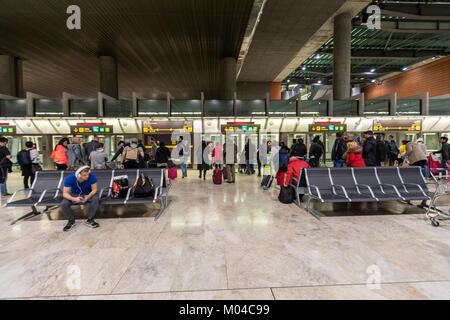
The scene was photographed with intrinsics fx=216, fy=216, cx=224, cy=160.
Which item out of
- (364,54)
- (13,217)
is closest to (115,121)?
(13,217)

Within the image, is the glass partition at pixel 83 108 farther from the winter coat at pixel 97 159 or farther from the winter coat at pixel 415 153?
the winter coat at pixel 415 153

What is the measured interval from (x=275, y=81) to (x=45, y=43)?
19435 millimetres

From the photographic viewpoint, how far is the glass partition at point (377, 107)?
47.7 ft

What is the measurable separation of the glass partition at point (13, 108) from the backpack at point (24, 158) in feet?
31.1

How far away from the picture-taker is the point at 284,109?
14.5 metres

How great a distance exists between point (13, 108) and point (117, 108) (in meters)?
6.61

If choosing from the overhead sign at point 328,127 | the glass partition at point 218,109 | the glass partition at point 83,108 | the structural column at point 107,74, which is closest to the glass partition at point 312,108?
the overhead sign at point 328,127

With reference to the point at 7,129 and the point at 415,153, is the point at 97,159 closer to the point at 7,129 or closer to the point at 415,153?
the point at 415,153

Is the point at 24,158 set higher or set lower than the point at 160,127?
lower

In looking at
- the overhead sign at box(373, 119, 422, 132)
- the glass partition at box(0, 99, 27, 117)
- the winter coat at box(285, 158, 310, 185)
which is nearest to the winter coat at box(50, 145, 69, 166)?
the winter coat at box(285, 158, 310, 185)

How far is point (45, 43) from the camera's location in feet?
45.6

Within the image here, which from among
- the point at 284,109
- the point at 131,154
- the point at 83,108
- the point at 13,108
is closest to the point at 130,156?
the point at 131,154

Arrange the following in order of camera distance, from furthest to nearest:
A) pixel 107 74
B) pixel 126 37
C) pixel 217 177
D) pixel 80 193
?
pixel 107 74
pixel 126 37
pixel 217 177
pixel 80 193

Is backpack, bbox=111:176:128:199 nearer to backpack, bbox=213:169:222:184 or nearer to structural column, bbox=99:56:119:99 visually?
backpack, bbox=213:169:222:184
